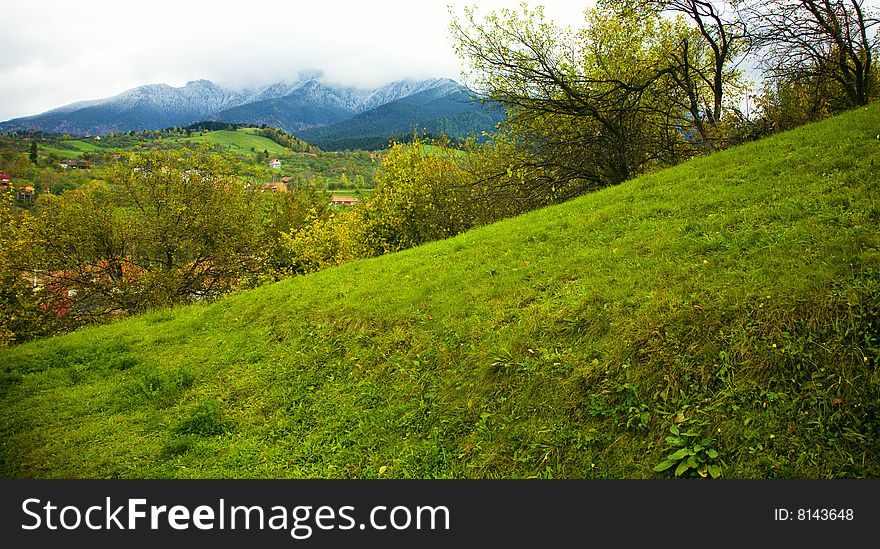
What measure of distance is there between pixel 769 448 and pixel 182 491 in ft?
18.2

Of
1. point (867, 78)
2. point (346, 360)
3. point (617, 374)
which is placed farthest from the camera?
point (867, 78)

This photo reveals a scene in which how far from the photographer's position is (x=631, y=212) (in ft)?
31.5

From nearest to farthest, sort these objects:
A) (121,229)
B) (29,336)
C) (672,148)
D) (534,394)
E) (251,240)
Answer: (534,394), (672,148), (29,336), (121,229), (251,240)

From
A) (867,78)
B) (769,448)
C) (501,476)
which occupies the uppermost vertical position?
(867,78)

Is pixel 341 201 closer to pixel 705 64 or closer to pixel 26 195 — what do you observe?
pixel 26 195

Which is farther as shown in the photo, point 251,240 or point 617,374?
point 251,240

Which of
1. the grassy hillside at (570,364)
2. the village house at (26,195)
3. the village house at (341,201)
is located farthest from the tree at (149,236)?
the village house at (26,195)

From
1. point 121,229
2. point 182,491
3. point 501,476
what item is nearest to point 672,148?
point 501,476

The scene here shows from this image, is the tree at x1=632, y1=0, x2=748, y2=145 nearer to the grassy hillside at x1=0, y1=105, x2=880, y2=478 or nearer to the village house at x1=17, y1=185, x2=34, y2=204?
the grassy hillside at x1=0, y1=105, x2=880, y2=478

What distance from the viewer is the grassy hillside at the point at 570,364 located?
4.25m

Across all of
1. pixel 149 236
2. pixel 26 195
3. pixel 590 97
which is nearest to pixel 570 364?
pixel 590 97

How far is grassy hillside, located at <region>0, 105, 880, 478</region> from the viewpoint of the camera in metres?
4.25

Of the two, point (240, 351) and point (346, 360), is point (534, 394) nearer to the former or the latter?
point (346, 360)

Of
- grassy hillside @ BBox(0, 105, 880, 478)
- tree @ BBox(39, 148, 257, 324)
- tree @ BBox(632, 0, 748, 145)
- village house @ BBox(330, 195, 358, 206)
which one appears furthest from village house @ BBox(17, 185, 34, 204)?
tree @ BBox(632, 0, 748, 145)
